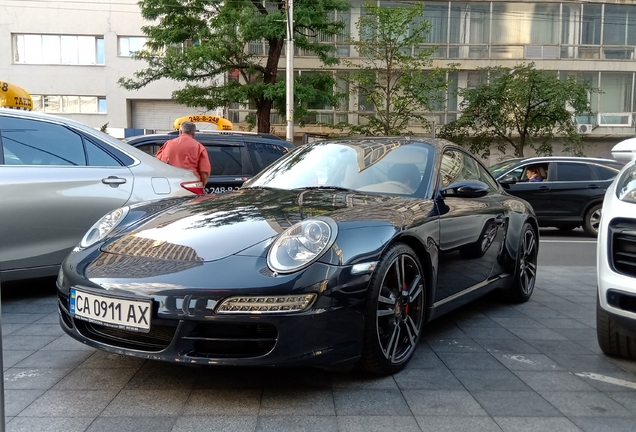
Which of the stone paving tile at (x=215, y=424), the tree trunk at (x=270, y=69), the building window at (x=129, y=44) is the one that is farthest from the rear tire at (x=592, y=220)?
the building window at (x=129, y=44)

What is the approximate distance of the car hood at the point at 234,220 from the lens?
2979mm

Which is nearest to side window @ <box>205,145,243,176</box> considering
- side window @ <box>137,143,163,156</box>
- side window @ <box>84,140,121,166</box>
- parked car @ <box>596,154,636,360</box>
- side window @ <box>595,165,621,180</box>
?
side window @ <box>137,143,163,156</box>

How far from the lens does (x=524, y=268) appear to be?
17.2 ft

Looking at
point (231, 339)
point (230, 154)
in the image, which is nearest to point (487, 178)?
point (231, 339)

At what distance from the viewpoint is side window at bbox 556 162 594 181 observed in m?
11.9

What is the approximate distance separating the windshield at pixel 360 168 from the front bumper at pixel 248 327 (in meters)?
1.23

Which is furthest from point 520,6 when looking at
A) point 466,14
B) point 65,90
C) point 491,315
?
point 491,315

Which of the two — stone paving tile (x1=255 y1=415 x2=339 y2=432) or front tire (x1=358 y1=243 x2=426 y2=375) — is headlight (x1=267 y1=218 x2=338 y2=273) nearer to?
front tire (x1=358 y1=243 x2=426 y2=375)

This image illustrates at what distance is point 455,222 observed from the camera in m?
3.97

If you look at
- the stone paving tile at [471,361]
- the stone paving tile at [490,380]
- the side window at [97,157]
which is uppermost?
the side window at [97,157]

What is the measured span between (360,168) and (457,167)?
2.58 feet

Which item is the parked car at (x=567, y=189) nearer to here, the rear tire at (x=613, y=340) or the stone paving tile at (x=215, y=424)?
the rear tire at (x=613, y=340)

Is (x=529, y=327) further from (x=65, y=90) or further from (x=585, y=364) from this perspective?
(x=65, y=90)

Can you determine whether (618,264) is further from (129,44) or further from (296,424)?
(129,44)
